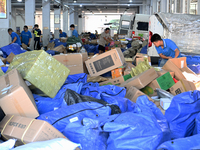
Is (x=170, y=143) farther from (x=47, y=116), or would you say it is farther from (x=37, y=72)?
(x=37, y=72)

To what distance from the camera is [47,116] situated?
7.55ft

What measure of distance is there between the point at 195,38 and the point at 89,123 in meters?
5.16

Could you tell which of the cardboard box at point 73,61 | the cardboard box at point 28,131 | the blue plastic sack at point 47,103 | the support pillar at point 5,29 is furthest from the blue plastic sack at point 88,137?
the support pillar at point 5,29

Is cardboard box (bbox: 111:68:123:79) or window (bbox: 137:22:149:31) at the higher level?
window (bbox: 137:22:149:31)

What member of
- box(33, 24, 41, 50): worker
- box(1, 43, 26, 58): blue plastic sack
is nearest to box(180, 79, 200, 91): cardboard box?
box(1, 43, 26, 58): blue plastic sack

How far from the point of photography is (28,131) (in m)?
1.94

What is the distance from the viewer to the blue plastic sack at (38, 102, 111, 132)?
221 cm

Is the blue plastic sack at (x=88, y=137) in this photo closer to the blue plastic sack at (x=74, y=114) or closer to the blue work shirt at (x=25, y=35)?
the blue plastic sack at (x=74, y=114)

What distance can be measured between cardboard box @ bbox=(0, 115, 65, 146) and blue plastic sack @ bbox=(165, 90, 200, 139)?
1.04 m

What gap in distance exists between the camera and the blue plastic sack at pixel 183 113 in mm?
2189

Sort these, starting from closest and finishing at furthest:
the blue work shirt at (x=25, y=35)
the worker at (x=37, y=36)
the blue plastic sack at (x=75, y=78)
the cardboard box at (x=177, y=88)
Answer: the cardboard box at (x=177, y=88), the blue plastic sack at (x=75, y=78), the blue work shirt at (x=25, y=35), the worker at (x=37, y=36)

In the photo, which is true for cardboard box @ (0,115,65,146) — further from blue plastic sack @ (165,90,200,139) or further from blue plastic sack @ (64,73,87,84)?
blue plastic sack @ (64,73,87,84)

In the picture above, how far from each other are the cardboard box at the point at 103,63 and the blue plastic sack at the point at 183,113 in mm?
2550

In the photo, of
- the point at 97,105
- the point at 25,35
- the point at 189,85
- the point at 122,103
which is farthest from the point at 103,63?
the point at 25,35
